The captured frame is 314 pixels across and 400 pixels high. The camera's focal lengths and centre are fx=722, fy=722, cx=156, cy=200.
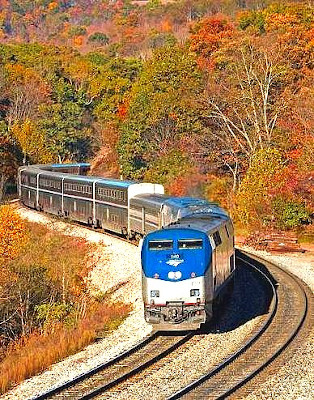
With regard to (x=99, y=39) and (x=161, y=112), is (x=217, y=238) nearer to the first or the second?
(x=161, y=112)

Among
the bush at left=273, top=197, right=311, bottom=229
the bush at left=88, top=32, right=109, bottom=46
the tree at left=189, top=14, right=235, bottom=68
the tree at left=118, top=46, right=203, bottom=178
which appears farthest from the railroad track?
the bush at left=88, top=32, right=109, bottom=46

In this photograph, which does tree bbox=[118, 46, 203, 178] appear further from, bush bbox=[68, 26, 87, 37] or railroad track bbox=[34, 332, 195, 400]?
bush bbox=[68, 26, 87, 37]

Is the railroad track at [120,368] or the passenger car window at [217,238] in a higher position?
the passenger car window at [217,238]

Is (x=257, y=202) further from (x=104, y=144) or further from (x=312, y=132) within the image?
(x=104, y=144)

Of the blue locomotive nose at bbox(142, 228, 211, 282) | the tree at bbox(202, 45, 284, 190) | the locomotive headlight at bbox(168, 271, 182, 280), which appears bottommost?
the locomotive headlight at bbox(168, 271, 182, 280)

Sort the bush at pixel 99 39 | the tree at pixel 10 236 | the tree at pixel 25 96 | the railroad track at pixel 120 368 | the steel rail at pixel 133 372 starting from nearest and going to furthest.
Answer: the steel rail at pixel 133 372, the railroad track at pixel 120 368, the tree at pixel 10 236, the tree at pixel 25 96, the bush at pixel 99 39

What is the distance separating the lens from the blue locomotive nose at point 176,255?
1777cm

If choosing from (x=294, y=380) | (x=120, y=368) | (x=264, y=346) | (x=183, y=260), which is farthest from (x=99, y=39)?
(x=294, y=380)

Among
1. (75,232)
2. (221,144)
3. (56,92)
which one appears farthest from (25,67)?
(75,232)

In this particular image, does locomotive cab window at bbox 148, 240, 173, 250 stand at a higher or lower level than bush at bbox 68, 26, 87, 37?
lower

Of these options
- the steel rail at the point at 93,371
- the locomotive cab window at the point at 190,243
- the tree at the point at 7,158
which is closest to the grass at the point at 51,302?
the steel rail at the point at 93,371

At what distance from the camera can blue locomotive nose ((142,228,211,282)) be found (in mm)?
17766

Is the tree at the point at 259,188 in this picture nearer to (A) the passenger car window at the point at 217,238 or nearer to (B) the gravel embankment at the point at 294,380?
(A) the passenger car window at the point at 217,238

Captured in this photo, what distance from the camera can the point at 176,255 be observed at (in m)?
17.9
